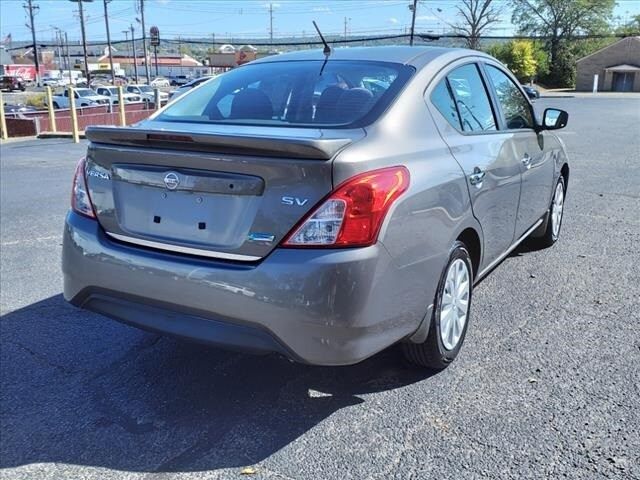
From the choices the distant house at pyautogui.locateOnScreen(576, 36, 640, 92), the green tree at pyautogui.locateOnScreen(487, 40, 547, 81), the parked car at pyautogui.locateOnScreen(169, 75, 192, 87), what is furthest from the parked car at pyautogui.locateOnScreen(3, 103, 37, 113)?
the distant house at pyautogui.locateOnScreen(576, 36, 640, 92)

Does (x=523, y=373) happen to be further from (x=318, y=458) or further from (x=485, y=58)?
(x=485, y=58)

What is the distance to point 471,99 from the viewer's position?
3820 mm

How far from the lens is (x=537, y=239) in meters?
5.66

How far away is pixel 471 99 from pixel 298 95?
1.12 meters

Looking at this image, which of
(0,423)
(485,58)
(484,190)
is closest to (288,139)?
(484,190)

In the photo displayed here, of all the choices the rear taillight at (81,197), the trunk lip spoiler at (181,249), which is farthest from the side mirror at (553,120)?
the rear taillight at (81,197)

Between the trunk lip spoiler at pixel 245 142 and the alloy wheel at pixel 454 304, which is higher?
the trunk lip spoiler at pixel 245 142

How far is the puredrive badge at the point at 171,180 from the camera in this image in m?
2.77

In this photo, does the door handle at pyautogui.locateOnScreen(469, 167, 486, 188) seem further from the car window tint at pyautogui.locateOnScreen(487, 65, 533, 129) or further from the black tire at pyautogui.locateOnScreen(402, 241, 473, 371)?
the car window tint at pyautogui.locateOnScreen(487, 65, 533, 129)

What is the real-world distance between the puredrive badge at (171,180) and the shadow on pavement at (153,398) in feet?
3.60

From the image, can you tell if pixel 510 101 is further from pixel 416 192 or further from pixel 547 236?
pixel 416 192

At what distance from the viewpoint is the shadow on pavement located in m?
2.72

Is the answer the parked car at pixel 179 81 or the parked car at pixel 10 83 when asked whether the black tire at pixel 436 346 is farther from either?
the parked car at pixel 10 83

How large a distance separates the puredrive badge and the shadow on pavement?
1.10 m
